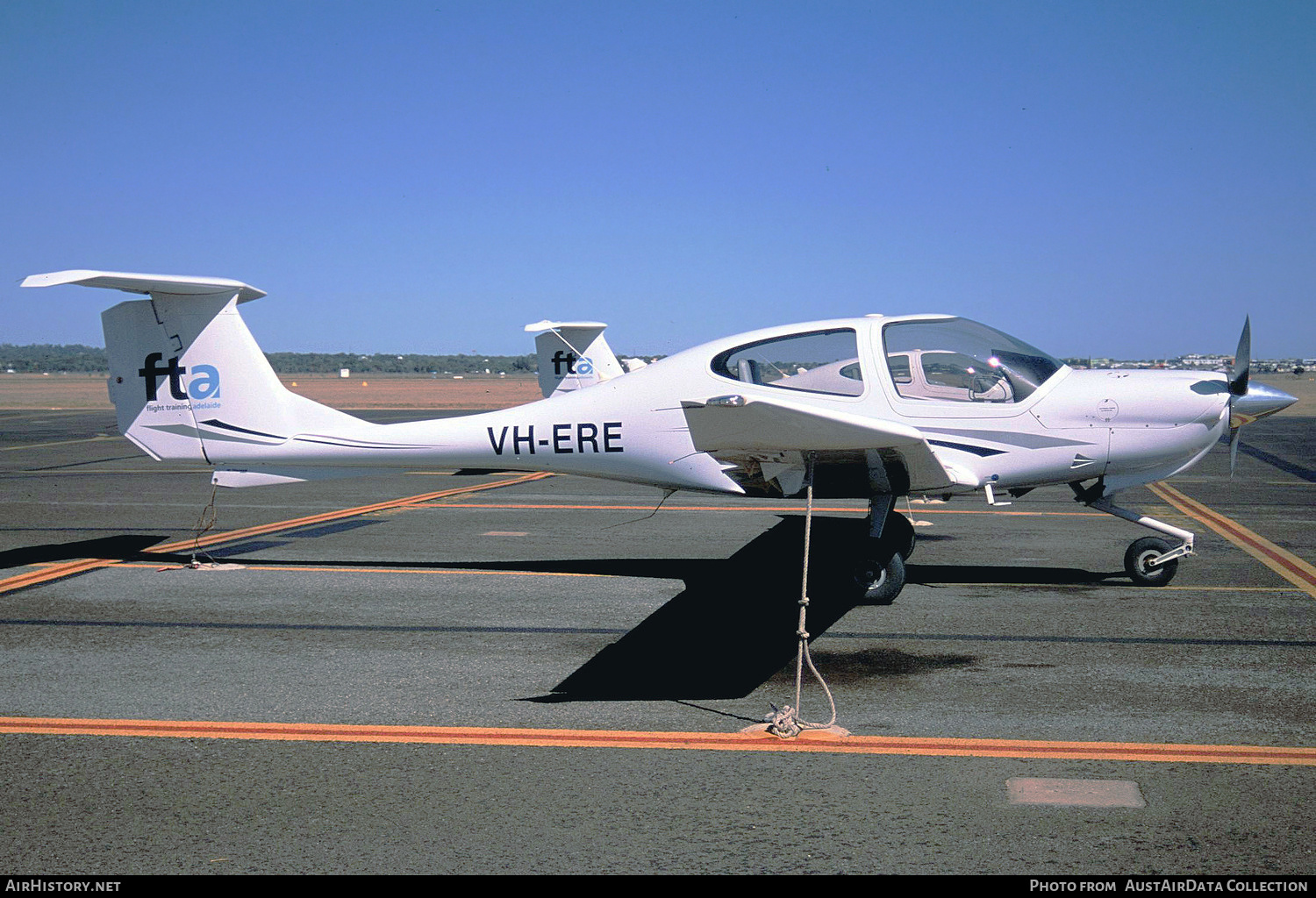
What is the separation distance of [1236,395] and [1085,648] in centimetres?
319

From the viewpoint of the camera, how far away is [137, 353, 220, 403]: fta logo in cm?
999

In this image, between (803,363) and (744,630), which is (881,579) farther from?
(803,363)

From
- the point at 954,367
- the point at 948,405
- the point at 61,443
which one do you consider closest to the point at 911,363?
the point at 954,367

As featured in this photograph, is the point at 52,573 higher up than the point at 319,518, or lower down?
higher up

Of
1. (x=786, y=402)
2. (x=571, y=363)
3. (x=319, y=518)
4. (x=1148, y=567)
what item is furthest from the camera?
(x=571, y=363)

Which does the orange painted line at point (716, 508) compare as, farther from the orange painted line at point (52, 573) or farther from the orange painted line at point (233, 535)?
the orange painted line at point (52, 573)

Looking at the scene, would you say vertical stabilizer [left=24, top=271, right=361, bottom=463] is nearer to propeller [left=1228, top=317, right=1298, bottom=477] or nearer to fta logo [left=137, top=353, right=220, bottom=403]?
fta logo [left=137, top=353, right=220, bottom=403]

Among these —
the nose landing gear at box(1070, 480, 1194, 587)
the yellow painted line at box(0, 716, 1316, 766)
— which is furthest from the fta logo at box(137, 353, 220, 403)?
the nose landing gear at box(1070, 480, 1194, 587)

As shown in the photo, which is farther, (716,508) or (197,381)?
(716,508)

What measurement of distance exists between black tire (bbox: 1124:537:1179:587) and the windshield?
1802mm

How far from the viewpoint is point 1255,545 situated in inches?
Answer: 445

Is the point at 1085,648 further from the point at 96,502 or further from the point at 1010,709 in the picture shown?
the point at 96,502

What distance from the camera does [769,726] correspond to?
5.53 meters

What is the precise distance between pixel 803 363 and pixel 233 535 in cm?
732
